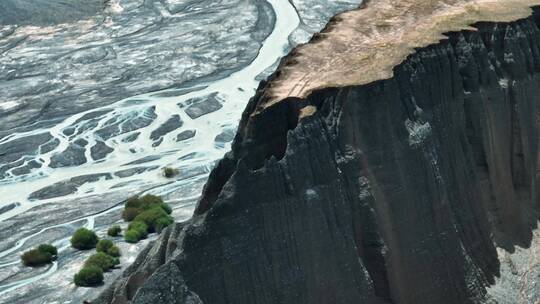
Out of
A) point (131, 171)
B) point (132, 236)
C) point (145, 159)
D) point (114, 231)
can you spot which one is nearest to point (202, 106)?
point (145, 159)

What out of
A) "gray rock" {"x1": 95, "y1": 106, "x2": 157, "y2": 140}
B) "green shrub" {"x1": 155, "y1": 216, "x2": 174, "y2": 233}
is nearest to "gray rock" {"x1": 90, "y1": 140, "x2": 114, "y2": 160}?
"gray rock" {"x1": 95, "y1": 106, "x2": 157, "y2": 140}

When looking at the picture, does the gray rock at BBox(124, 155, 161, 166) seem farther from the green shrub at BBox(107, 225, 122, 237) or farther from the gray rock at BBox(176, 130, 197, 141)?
the green shrub at BBox(107, 225, 122, 237)

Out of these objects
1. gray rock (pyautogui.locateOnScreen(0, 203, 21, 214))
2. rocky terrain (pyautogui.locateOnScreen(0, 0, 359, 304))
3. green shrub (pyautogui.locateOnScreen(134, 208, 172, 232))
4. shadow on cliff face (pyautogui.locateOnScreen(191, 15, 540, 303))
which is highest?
shadow on cliff face (pyautogui.locateOnScreen(191, 15, 540, 303))

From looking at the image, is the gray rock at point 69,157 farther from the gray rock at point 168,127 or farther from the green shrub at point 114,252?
the green shrub at point 114,252

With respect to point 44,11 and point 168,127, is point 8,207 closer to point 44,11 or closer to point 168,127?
point 168,127

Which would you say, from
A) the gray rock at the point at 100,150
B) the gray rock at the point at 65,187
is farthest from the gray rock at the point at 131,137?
the gray rock at the point at 65,187
